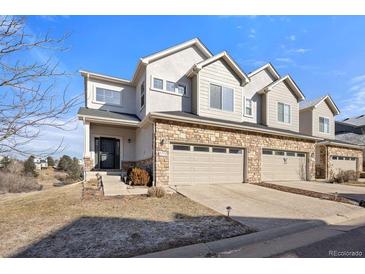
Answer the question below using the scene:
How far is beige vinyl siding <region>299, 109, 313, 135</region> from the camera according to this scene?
2189 centimetres

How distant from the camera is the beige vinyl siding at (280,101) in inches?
732

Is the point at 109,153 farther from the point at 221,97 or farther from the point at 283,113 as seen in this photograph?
the point at 283,113

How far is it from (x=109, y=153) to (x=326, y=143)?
17.0 m

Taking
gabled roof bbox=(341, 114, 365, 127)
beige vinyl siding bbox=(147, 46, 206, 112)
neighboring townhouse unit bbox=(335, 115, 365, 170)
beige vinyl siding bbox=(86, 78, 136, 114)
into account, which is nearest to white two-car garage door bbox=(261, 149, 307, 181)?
beige vinyl siding bbox=(147, 46, 206, 112)

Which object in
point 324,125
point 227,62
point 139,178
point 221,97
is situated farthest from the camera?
point 324,125

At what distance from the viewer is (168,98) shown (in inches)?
584

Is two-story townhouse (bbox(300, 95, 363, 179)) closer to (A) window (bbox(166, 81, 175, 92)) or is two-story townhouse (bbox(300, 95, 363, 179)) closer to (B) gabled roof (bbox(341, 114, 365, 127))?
(B) gabled roof (bbox(341, 114, 365, 127))

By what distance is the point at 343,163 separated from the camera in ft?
71.4

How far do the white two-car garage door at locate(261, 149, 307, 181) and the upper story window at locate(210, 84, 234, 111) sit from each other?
12.1 feet

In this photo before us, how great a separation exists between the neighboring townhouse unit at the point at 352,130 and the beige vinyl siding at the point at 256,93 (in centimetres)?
1764

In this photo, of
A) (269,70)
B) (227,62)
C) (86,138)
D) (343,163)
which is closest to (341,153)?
(343,163)

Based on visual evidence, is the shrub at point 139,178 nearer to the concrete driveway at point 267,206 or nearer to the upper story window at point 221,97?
the concrete driveway at point 267,206

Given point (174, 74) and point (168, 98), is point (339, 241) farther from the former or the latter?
point (174, 74)

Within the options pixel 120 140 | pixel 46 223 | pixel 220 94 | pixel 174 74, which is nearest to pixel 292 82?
pixel 220 94
